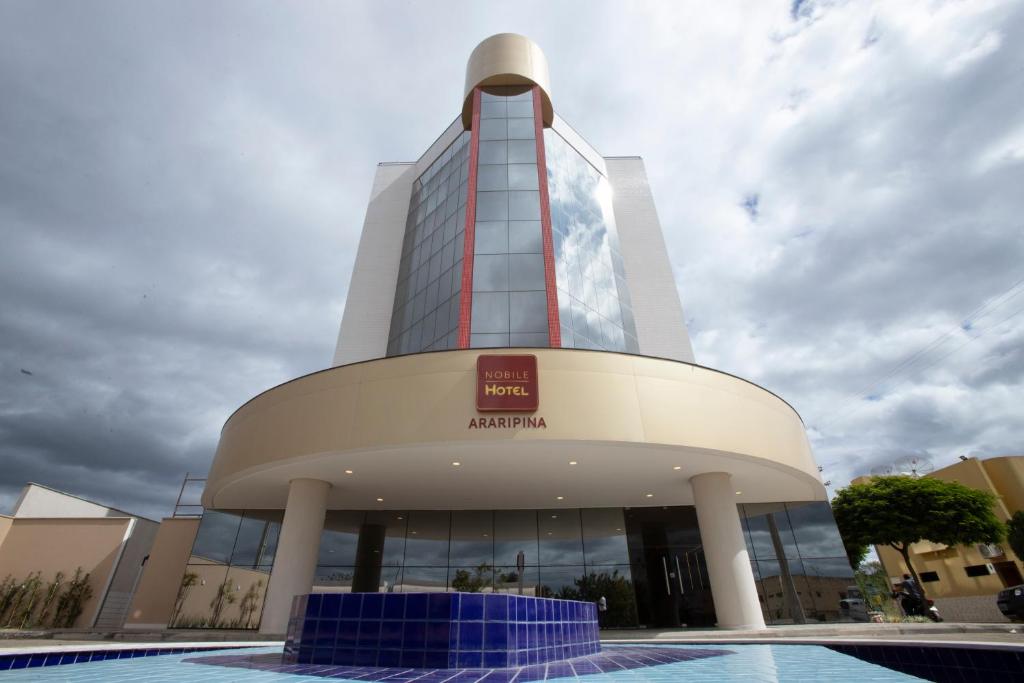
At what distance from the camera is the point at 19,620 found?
68.5ft

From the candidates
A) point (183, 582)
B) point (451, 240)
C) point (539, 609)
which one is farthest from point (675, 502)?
point (183, 582)

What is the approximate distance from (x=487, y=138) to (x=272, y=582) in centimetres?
2371

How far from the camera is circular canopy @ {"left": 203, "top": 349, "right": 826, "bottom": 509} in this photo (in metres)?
13.2

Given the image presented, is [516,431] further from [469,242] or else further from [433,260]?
[433,260]

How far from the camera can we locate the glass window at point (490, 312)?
2128cm

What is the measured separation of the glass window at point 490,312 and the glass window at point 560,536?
26.6ft

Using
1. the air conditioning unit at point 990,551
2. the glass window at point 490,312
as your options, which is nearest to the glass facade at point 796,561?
the glass window at point 490,312

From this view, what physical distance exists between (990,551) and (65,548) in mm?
56417

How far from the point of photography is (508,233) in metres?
23.8

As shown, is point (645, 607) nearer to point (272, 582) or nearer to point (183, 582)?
point (272, 582)

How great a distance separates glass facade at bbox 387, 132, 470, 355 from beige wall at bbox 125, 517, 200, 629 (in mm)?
12595

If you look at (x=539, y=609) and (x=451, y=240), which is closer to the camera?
(x=539, y=609)

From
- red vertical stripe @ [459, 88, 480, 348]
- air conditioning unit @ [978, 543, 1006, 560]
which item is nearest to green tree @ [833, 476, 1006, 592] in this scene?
air conditioning unit @ [978, 543, 1006, 560]

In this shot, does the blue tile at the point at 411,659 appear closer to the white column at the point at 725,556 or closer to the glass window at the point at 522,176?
the white column at the point at 725,556
